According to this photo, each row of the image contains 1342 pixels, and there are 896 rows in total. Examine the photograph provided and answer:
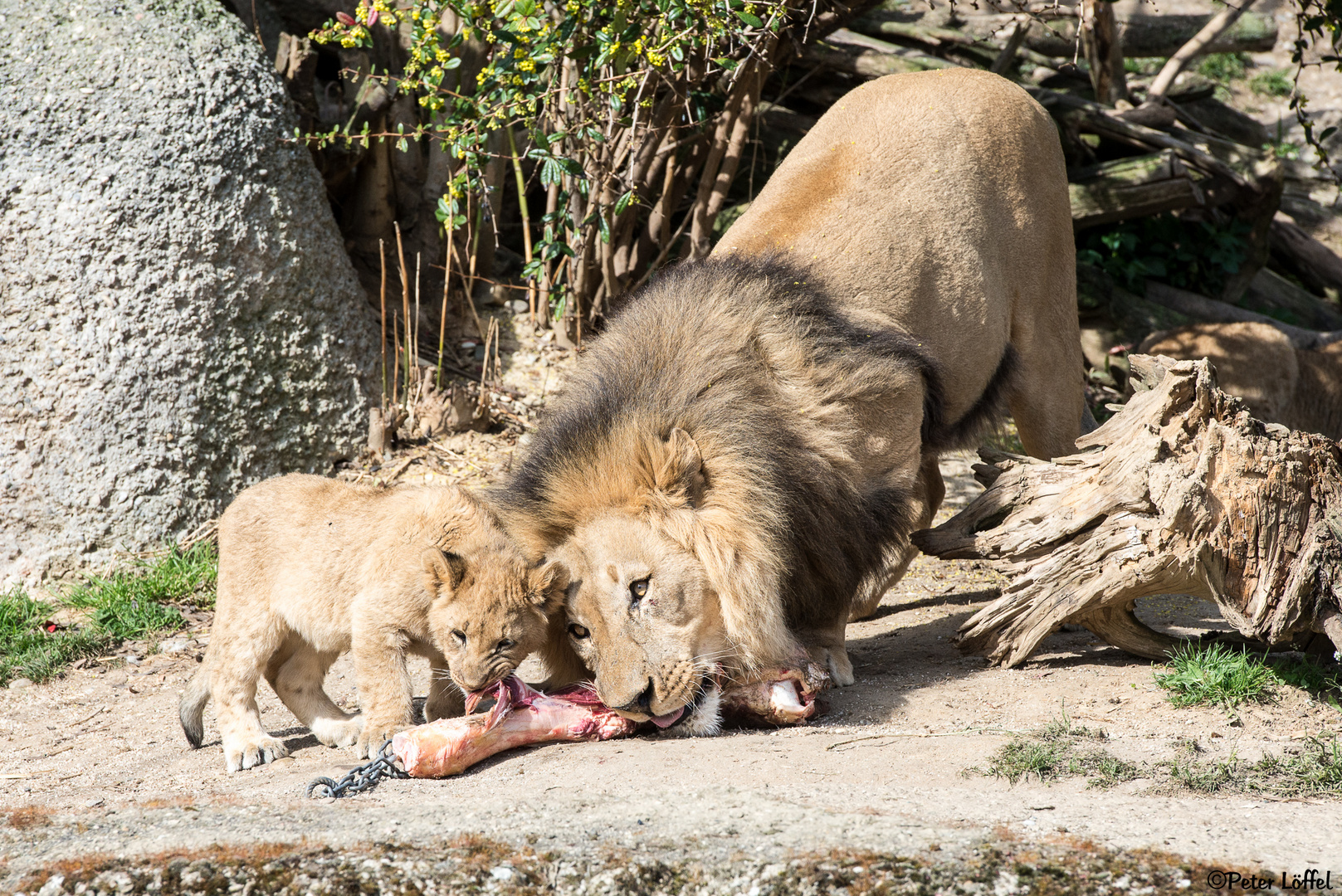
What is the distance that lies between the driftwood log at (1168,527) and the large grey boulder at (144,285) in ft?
12.4

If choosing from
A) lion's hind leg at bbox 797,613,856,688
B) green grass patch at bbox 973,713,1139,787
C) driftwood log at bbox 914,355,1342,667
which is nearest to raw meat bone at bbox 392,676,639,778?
lion's hind leg at bbox 797,613,856,688

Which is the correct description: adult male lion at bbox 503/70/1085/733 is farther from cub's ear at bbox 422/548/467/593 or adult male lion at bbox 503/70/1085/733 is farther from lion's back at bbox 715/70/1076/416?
cub's ear at bbox 422/548/467/593

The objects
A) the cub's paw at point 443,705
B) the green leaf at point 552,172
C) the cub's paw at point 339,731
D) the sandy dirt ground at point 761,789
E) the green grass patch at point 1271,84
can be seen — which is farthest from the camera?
the green grass patch at point 1271,84

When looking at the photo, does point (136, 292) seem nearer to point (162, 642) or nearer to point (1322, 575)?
point (162, 642)

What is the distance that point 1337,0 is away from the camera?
6418mm

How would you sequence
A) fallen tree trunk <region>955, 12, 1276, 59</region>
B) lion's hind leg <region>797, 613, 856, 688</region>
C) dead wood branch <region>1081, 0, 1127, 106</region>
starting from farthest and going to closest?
1. fallen tree trunk <region>955, 12, 1276, 59</region>
2. dead wood branch <region>1081, 0, 1127, 106</region>
3. lion's hind leg <region>797, 613, 856, 688</region>

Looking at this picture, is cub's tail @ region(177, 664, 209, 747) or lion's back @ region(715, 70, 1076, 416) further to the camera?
lion's back @ region(715, 70, 1076, 416)

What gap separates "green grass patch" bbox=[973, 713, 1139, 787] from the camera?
3.18 meters

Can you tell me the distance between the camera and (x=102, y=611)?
17.6ft

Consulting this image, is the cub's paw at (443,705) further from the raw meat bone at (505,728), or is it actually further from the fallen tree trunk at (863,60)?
the fallen tree trunk at (863,60)

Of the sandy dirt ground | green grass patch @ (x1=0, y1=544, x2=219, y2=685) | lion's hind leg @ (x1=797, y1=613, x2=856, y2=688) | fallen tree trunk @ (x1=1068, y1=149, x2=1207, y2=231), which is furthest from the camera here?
fallen tree trunk @ (x1=1068, y1=149, x2=1207, y2=231)

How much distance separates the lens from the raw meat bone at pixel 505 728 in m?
3.34

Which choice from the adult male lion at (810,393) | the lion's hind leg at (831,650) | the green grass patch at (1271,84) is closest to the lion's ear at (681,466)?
the adult male lion at (810,393)

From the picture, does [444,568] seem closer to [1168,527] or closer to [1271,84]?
[1168,527]
